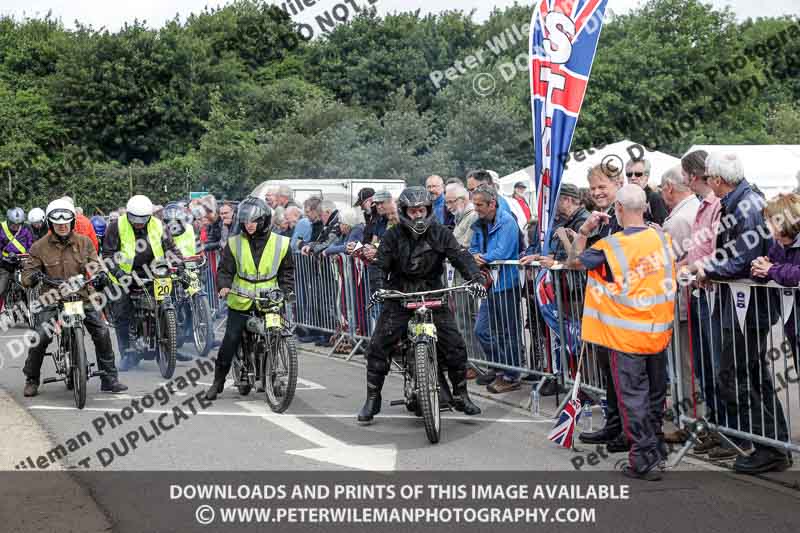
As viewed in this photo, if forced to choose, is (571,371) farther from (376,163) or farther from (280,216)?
(376,163)

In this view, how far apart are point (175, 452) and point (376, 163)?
1321 inches

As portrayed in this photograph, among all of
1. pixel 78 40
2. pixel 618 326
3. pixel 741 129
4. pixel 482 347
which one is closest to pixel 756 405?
pixel 618 326

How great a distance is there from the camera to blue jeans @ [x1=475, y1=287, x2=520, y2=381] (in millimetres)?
10227

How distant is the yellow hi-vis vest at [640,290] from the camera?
278 inches

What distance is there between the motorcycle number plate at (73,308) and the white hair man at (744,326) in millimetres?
6001

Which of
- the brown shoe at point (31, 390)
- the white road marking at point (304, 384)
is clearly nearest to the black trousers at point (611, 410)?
the white road marking at point (304, 384)

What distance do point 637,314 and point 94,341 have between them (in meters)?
6.02

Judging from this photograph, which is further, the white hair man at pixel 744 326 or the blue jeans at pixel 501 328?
the blue jeans at pixel 501 328

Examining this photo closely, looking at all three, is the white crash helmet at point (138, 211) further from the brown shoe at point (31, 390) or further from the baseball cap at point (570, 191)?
the baseball cap at point (570, 191)

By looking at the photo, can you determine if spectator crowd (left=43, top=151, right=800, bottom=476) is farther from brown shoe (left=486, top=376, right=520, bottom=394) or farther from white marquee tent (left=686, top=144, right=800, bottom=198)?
white marquee tent (left=686, top=144, right=800, bottom=198)

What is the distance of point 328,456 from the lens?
25.1 feet

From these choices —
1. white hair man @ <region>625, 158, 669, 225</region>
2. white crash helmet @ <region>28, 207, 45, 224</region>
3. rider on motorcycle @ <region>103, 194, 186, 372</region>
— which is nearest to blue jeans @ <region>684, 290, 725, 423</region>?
white hair man @ <region>625, 158, 669, 225</region>

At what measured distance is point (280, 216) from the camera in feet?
55.2

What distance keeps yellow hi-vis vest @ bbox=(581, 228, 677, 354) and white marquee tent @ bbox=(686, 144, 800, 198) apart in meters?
16.1
